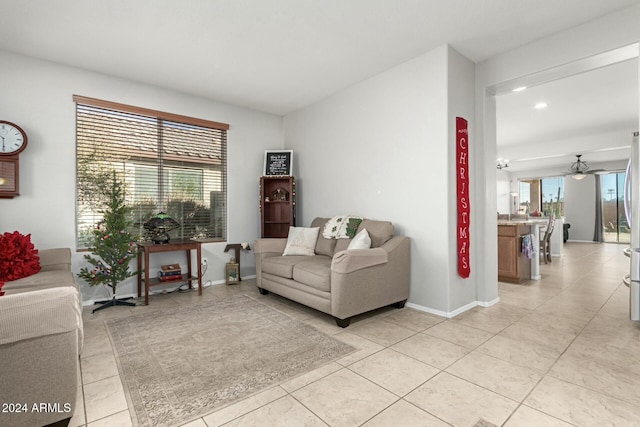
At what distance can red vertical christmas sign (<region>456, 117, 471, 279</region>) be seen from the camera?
3238mm

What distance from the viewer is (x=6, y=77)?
3.22m

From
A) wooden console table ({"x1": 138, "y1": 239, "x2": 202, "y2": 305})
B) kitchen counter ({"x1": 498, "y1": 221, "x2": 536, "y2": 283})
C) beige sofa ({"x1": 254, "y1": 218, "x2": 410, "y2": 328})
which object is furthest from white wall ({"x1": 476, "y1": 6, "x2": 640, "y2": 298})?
wooden console table ({"x1": 138, "y1": 239, "x2": 202, "y2": 305})

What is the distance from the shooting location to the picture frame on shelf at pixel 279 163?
5004 millimetres

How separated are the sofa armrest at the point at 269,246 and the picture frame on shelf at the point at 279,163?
1329mm

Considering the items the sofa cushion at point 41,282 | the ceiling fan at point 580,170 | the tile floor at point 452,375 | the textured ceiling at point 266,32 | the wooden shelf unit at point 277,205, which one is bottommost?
the tile floor at point 452,375

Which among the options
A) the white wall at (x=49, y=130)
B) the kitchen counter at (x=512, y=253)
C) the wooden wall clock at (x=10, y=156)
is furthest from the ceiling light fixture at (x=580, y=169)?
the wooden wall clock at (x=10, y=156)

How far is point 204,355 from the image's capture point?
233cm

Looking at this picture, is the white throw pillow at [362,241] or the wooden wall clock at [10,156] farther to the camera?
the white throw pillow at [362,241]

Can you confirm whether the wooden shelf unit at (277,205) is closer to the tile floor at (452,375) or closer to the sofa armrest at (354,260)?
the tile floor at (452,375)

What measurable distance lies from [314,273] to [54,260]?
246 cm

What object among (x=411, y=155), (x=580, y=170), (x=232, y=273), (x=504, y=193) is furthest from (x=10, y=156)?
(x=580, y=170)

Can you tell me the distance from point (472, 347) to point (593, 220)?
11.1m

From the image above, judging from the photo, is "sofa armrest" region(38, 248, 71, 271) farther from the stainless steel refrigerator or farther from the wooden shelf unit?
the stainless steel refrigerator

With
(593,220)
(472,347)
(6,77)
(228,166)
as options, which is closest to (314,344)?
(472,347)
